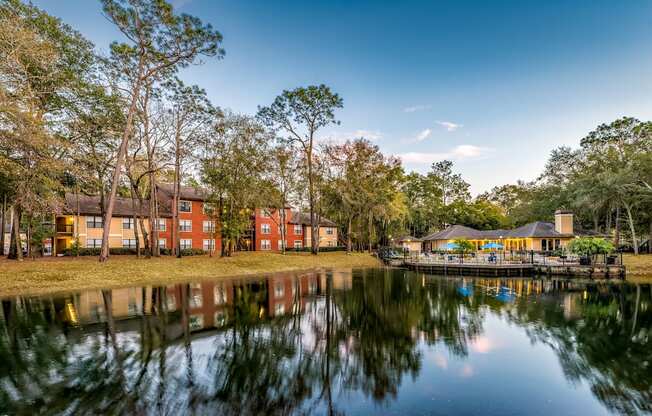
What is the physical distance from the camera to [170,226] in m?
39.1

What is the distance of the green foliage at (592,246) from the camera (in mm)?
25453

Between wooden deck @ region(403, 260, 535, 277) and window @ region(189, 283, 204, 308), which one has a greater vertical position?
window @ region(189, 283, 204, 308)

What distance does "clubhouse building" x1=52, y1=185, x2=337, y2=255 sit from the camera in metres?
34.5

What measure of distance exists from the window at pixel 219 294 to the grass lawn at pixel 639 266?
103ft

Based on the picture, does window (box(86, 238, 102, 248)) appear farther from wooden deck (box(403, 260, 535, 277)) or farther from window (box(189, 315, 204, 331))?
wooden deck (box(403, 260, 535, 277))

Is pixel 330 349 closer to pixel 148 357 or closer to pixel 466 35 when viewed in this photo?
pixel 148 357

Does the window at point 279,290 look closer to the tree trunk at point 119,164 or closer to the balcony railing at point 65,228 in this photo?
the tree trunk at point 119,164

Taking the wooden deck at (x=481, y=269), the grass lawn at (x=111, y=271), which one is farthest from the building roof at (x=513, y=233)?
the grass lawn at (x=111, y=271)

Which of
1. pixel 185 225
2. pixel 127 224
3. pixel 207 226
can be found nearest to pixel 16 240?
pixel 127 224

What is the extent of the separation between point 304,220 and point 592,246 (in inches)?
1454

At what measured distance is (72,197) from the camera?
37000 mm

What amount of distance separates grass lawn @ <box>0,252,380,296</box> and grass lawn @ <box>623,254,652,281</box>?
2896 centimetres

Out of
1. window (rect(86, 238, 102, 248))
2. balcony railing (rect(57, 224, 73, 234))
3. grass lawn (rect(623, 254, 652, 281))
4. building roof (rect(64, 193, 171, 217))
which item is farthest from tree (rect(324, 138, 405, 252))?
balcony railing (rect(57, 224, 73, 234))

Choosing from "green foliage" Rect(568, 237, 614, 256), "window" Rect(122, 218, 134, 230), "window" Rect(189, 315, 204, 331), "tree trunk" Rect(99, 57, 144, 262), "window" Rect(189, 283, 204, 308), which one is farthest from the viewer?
"window" Rect(122, 218, 134, 230)
